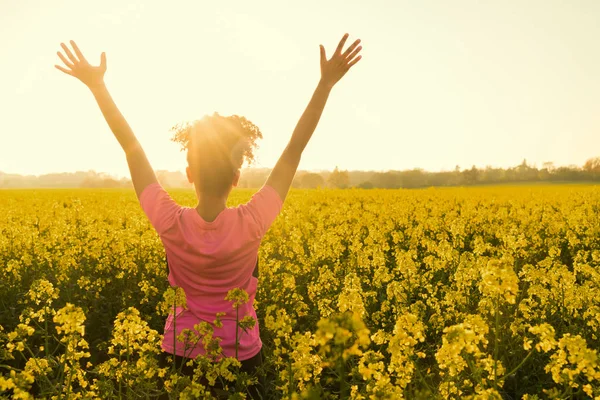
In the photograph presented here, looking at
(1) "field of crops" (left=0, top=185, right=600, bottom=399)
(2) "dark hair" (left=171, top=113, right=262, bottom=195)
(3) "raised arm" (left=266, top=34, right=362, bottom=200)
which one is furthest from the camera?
(3) "raised arm" (left=266, top=34, right=362, bottom=200)

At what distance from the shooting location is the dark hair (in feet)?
8.16

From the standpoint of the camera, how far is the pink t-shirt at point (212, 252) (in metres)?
2.54

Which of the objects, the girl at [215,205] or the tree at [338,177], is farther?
the tree at [338,177]

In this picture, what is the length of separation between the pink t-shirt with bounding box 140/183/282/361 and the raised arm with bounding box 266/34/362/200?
11 cm

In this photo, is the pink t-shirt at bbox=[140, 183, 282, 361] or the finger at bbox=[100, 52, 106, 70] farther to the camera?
the finger at bbox=[100, 52, 106, 70]

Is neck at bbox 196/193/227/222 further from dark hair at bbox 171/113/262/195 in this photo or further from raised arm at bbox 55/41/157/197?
raised arm at bbox 55/41/157/197

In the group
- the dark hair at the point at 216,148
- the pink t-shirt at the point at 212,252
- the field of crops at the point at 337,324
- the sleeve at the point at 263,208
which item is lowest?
the field of crops at the point at 337,324

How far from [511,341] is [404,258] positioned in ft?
4.34

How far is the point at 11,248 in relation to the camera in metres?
7.07

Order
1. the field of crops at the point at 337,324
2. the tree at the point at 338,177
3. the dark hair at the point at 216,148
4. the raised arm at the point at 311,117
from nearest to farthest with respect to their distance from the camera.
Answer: the field of crops at the point at 337,324 < the dark hair at the point at 216,148 < the raised arm at the point at 311,117 < the tree at the point at 338,177

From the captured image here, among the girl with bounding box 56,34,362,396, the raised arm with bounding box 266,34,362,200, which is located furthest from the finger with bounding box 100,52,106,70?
the raised arm with bounding box 266,34,362,200

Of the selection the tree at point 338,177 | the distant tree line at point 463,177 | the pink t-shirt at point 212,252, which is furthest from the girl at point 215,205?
the tree at point 338,177

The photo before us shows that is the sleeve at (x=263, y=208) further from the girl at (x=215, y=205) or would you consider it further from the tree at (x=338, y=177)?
the tree at (x=338, y=177)

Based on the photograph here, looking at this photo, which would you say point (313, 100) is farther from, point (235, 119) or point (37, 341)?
point (37, 341)
